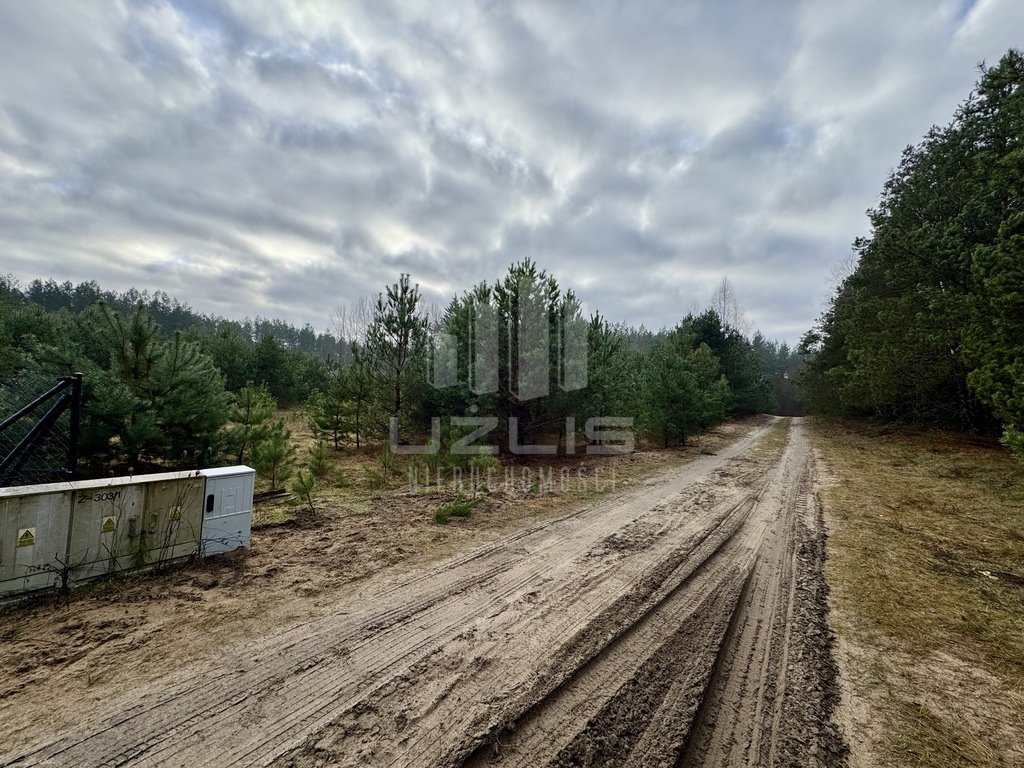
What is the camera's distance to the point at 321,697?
8.69ft

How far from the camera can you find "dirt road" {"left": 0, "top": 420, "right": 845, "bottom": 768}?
2273 mm

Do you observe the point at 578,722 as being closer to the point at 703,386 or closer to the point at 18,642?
the point at 18,642

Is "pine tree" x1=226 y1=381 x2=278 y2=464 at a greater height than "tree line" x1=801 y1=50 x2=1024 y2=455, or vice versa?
"tree line" x1=801 y1=50 x2=1024 y2=455

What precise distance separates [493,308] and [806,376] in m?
26.6

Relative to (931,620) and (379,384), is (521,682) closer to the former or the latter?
(931,620)

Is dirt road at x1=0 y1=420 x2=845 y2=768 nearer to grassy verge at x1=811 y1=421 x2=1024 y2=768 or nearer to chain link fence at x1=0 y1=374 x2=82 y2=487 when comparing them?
grassy verge at x1=811 y1=421 x2=1024 y2=768

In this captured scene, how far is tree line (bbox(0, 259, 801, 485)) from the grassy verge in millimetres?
7516

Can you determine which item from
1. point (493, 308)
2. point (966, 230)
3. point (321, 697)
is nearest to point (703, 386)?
point (966, 230)

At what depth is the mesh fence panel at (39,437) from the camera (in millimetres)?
5031

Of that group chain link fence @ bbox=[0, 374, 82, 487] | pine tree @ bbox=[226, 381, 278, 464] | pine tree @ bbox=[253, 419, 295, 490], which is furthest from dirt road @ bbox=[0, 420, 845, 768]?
pine tree @ bbox=[226, 381, 278, 464]

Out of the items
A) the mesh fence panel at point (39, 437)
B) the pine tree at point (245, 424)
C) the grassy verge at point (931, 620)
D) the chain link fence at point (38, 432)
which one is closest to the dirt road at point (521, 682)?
the grassy verge at point (931, 620)

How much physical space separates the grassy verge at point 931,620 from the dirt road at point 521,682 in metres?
0.27

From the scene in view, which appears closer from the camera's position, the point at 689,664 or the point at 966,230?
the point at 689,664

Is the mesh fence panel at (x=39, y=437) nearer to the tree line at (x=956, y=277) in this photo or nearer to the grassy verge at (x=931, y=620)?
the grassy verge at (x=931, y=620)
